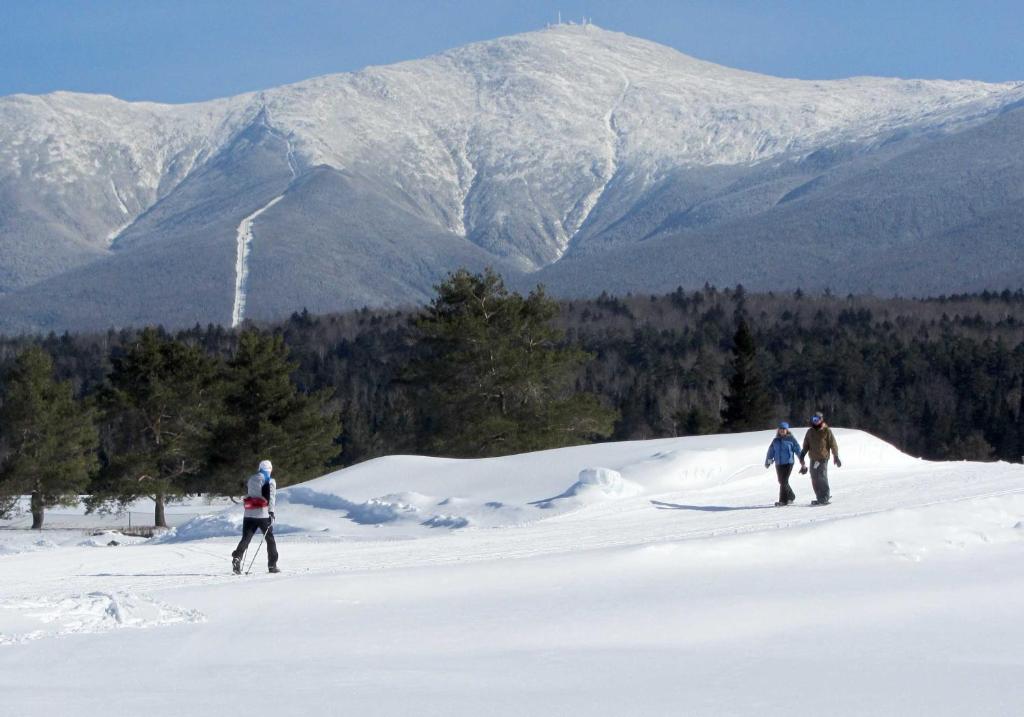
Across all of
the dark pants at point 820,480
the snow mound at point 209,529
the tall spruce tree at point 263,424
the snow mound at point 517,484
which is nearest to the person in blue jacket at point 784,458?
the dark pants at point 820,480

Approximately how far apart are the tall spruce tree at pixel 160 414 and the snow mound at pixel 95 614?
3777 centimetres

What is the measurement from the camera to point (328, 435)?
167ft

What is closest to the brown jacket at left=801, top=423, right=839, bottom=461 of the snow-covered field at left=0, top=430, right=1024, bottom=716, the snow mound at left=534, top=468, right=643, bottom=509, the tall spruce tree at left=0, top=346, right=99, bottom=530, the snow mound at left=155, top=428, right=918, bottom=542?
the snow-covered field at left=0, top=430, right=1024, bottom=716

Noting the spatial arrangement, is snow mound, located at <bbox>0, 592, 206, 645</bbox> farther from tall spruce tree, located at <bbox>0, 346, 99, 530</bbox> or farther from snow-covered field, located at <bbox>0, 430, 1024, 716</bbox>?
tall spruce tree, located at <bbox>0, 346, 99, 530</bbox>

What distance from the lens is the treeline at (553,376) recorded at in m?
45.5

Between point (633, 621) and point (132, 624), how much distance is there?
4598 mm

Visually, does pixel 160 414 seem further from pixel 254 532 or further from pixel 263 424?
pixel 254 532

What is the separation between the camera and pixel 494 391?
4522 centimetres

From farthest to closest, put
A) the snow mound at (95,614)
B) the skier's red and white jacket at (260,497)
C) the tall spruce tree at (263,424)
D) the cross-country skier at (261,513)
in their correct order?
1. the tall spruce tree at (263,424)
2. the skier's red and white jacket at (260,497)
3. the cross-country skier at (261,513)
4. the snow mound at (95,614)

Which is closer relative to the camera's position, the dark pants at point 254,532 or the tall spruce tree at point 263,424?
the dark pants at point 254,532

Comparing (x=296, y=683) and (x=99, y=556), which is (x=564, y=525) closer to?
(x=99, y=556)

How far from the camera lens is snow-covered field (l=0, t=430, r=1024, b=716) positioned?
9.64 metres

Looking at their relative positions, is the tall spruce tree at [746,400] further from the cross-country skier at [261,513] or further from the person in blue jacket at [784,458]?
the cross-country skier at [261,513]

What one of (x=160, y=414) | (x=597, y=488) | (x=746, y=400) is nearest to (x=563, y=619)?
(x=597, y=488)
